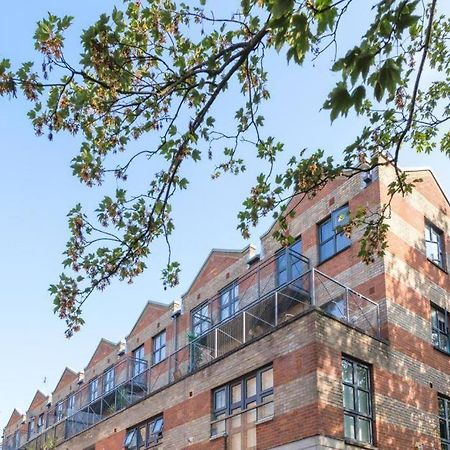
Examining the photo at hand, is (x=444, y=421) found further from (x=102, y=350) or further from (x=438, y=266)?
(x=102, y=350)

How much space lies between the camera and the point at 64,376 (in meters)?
38.9

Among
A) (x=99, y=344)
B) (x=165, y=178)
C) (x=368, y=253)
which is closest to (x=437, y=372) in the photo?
(x=368, y=253)

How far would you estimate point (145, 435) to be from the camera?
2186 cm

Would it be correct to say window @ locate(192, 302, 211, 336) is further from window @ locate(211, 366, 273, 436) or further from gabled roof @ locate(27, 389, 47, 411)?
gabled roof @ locate(27, 389, 47, 411)

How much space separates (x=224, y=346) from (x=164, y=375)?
6283 mm

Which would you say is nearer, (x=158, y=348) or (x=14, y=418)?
(x=158, y=348)

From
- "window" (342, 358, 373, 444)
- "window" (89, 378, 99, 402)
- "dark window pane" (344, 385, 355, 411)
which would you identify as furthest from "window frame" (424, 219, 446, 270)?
"window" (89, 378, 99, 402)

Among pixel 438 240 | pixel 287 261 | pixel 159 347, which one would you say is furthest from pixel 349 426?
pixel 159 347

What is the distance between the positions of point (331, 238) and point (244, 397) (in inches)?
213

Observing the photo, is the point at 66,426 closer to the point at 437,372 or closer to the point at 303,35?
the point at 437,372

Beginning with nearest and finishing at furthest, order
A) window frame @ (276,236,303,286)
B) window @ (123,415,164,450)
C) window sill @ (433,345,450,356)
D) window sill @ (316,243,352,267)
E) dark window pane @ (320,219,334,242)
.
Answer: window sill @ (433,345,450,356) < window sill @ (316,243,352,267) < dark window pane @ (320,219,334,242) < window frame @ (276,236,303,286) < window @ (123,415,164,450)

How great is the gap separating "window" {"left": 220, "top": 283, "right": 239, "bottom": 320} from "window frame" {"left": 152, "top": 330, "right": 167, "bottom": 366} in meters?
4.33

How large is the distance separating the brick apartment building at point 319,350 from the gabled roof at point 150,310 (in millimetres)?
3377

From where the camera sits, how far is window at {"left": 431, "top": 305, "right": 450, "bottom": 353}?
19.9 meters
